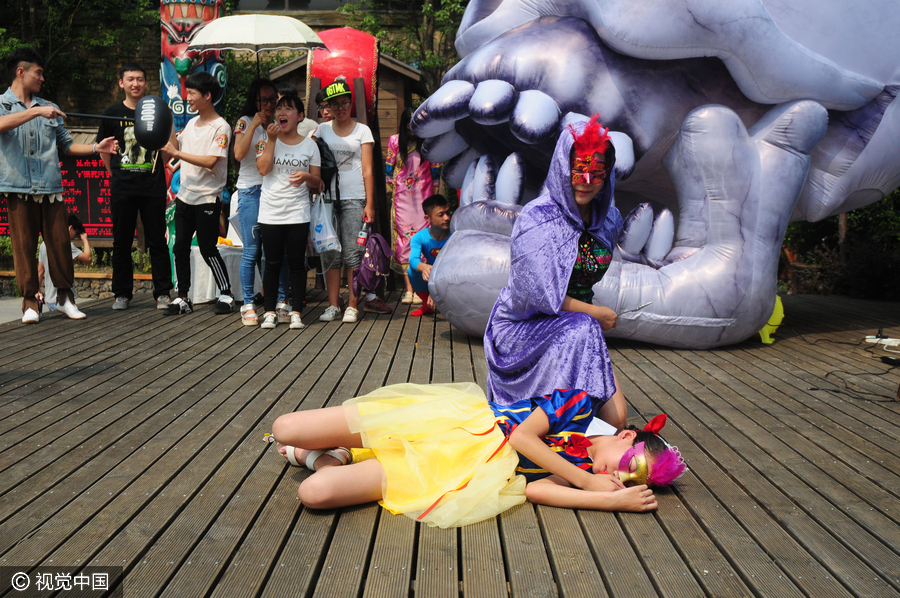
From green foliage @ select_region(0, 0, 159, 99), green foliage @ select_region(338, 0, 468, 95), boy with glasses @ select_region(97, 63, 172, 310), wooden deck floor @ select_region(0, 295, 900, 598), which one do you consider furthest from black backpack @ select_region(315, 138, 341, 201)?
green foliage @ select_region(0, 0, 159, 99)

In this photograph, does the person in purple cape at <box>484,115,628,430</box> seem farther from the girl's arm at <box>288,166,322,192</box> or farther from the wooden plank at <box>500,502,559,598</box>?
the girl's arm at <box>288,166,322,192</box>

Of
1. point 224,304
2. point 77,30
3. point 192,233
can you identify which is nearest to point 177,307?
point 224,304

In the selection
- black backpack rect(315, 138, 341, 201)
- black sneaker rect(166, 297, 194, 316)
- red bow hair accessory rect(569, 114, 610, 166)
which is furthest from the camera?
black sneaker rect(166, 297, 194, 316)

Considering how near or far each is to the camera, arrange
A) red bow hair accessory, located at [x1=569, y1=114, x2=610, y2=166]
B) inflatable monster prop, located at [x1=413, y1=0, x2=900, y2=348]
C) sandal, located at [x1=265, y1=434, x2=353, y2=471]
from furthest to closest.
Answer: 1. inflatable monster prop, located at [x1=413, y1=0, x2=900, y2=348]
2. red bow hair accessory, located at [x1=569, y1=114, x2=610, y2=166]
3. sandal, located at [x1=265, y1=434, x2=353, y2=471]

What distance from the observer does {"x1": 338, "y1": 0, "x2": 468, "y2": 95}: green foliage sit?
39.5 ft

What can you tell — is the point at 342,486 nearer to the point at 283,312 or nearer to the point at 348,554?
the point at 348,554

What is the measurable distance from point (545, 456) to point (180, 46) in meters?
6.69

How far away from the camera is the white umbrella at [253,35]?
650 cm

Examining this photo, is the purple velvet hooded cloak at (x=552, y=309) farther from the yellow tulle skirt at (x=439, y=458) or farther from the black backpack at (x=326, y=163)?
the black backpack at (x=326, y=163)

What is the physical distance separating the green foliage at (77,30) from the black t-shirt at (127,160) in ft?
25.1

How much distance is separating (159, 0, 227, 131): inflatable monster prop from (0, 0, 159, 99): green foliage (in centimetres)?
616

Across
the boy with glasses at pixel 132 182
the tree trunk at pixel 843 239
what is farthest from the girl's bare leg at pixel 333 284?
the tree trunk at pixel 843 239

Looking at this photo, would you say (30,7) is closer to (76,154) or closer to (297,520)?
(76,154)

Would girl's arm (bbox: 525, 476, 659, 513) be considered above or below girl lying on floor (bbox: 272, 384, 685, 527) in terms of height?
below
